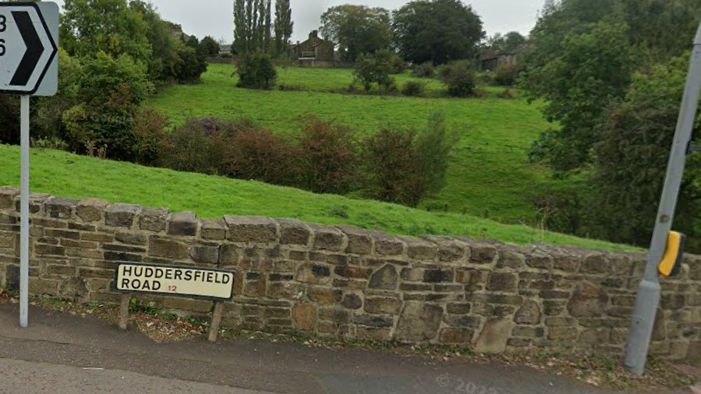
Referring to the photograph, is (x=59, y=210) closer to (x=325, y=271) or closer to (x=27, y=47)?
(x=27, y=47)

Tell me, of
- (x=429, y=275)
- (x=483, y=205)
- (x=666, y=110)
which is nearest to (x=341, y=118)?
(x=483, y=205)

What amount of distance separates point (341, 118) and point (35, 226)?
25.7 meters

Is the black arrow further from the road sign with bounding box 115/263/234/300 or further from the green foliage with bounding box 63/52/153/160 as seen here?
the green foliage with bounding box 63/52/153/160

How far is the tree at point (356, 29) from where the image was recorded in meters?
71.6

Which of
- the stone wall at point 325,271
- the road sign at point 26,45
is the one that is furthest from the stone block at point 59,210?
the road sign at point 26,45

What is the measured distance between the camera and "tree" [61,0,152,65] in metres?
32.9

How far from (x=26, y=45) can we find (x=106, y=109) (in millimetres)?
16578

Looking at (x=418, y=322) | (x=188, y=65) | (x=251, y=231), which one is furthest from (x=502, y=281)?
(x=188, y=65)

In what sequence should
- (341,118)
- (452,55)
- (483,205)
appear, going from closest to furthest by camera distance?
(483,205) < (341,118) < (452,55)

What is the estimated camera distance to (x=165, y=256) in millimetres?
5074

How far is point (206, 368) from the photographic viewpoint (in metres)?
4.33

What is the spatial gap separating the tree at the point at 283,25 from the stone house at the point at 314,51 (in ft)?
12.3

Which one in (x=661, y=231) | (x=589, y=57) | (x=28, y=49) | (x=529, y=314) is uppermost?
(x=589, y=57)

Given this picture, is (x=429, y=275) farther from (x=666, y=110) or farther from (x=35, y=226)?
(x=666, y=110)
